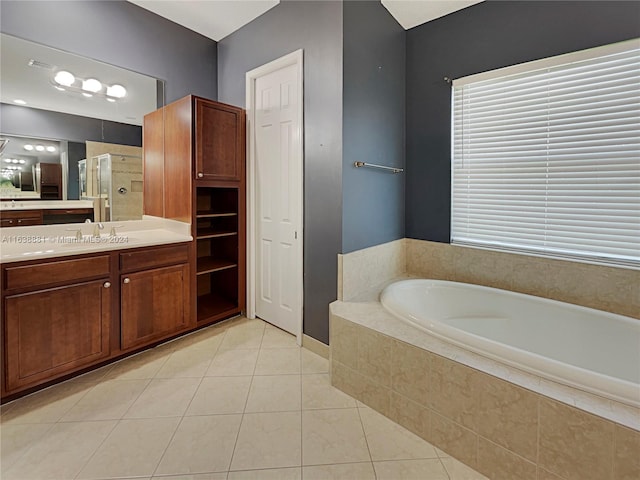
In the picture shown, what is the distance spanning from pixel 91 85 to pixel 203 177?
1.04 meters

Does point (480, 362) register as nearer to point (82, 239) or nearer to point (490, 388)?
point (490, 388)

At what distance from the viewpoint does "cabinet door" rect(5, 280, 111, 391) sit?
1.67 metres

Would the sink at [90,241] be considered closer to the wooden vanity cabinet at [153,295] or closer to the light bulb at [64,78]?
the wooden vanity cabinet at [153,295]

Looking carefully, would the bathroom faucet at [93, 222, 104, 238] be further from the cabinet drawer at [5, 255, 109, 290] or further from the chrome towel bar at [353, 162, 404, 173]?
the chrome towel bar at [353, 162, 404, 173]

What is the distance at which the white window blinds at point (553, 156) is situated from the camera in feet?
5.99

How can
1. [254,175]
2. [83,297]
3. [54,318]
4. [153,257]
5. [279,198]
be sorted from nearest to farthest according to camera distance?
1. [54,318]
2. [83,297]
3. [153,257]
4. [279,198]
5. [254,175]

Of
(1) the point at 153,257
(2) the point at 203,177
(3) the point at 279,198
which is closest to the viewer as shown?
(1) the point at 153,257

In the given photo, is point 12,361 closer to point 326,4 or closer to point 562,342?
point 326,4

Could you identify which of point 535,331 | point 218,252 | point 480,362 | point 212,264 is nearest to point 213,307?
point 212,264

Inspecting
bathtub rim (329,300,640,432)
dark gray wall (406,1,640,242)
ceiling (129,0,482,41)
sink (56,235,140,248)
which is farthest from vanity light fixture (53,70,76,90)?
dark gray wall (406,1,640,242)

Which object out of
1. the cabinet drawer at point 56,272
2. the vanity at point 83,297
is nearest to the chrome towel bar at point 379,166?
the vanity at point 83,297

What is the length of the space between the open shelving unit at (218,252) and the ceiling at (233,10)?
57.9 inches

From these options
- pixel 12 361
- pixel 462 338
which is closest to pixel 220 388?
pixel 12 361

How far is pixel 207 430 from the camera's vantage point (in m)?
1.58
